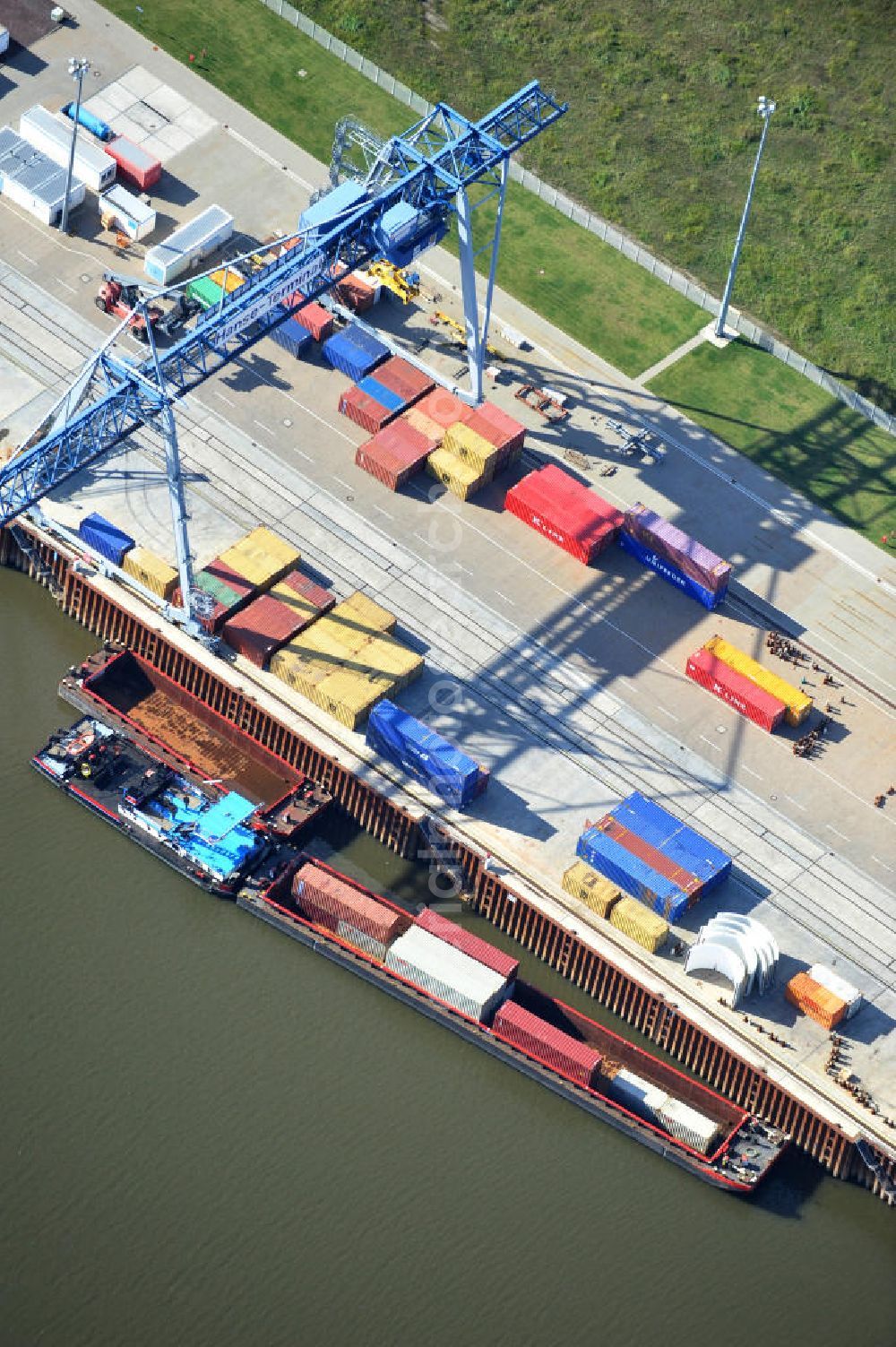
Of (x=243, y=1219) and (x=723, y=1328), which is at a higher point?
(x=723, y=1328)

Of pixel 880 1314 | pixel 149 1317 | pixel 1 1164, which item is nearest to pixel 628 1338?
pixel 880 1314

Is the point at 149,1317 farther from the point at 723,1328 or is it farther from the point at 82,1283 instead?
the point at 723,1328

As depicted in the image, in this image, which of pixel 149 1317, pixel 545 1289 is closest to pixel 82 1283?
pixel 149 1317

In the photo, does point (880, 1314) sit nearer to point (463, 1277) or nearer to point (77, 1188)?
point (463, 1277)

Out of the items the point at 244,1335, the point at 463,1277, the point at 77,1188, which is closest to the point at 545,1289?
the point at 463,1277

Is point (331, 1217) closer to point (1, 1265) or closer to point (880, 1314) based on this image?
point (1, 1265)

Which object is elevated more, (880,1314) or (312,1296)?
(880,1314)

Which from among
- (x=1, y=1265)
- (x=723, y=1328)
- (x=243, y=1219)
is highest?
(x=723, y=1328)
